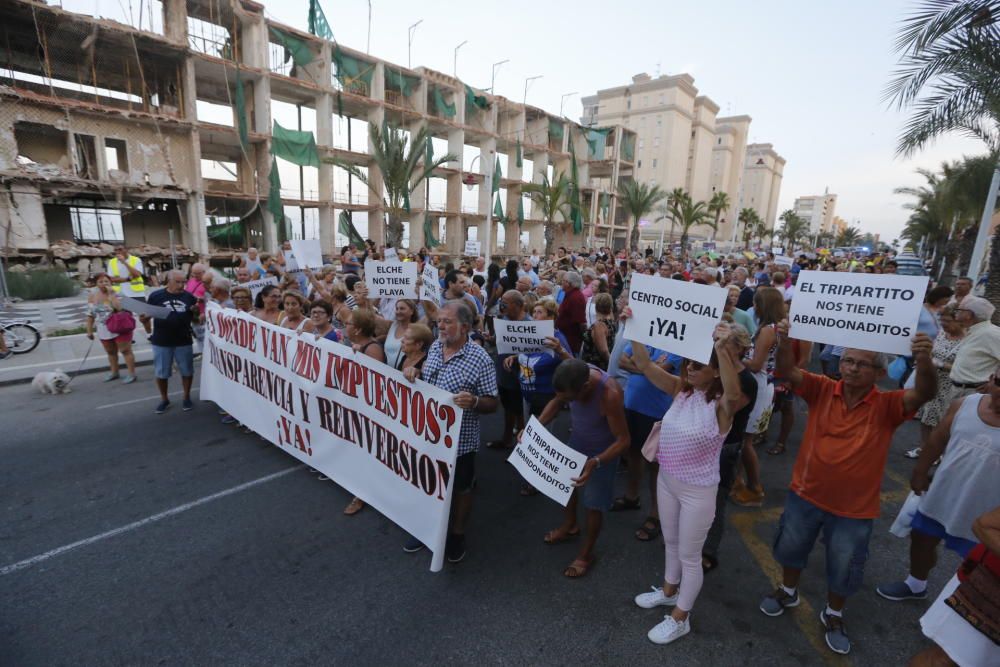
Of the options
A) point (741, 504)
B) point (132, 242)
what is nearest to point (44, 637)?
point (741, 504)

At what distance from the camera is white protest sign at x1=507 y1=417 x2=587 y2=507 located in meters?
2.93

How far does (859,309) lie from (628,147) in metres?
49.5

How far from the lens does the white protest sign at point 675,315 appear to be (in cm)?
255

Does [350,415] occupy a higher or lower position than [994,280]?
lower

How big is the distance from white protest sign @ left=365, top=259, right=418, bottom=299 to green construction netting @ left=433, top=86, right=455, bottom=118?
96.4 feet

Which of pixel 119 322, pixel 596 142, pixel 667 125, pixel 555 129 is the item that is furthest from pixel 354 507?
pixel 667 125

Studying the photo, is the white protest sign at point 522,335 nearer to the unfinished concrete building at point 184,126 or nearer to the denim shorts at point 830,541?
the denim shorts at point 830,541

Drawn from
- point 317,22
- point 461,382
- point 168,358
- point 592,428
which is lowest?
point 168,358

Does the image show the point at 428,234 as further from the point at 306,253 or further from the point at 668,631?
the point at 668,631

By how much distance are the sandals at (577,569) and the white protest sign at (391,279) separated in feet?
11.7

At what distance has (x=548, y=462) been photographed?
304cm

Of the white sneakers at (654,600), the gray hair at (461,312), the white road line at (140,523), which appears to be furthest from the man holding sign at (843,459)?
the white road line at (140,523)

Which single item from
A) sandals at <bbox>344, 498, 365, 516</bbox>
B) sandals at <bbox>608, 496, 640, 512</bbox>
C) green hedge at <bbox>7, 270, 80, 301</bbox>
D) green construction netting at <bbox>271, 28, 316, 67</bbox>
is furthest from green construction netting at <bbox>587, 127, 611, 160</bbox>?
sandals at <bbox>344, 498, 365, 516</bbox>

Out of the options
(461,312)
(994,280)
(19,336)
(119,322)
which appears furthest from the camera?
(994,280)
